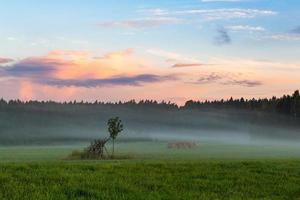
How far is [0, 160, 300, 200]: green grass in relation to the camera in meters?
23.6

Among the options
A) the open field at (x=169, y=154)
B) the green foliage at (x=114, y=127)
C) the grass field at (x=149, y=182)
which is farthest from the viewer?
the green foliage at (x=114, y=127)

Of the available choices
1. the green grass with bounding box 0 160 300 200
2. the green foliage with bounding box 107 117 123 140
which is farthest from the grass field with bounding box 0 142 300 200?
the green foliage with bounding box 107 117 123 140

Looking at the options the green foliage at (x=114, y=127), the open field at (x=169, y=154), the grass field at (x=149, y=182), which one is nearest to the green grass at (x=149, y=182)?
the grass field at (x=149, y=182)

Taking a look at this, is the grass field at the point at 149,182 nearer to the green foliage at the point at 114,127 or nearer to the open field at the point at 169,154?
the open field at the point at 169,154

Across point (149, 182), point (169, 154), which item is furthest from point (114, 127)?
point (149, 182)

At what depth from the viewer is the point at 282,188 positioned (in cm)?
2692

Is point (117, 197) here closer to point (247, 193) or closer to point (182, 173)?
point (247, 193)

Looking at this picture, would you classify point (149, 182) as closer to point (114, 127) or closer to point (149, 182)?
point (149, 182)

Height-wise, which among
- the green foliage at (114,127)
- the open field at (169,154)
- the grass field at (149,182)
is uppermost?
the green foliage at (114,127)

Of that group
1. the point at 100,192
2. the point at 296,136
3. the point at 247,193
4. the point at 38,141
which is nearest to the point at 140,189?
the point at 100,192

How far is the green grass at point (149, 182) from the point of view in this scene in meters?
23.6

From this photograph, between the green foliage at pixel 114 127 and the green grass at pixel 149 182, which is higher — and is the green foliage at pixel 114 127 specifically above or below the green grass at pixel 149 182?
above

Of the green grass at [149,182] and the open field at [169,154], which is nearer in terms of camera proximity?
the green grass at [149,182]

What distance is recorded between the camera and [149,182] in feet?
88.0
